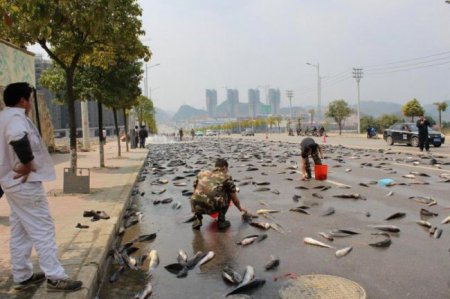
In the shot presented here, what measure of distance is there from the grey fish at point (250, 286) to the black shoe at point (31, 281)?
78.3 inches

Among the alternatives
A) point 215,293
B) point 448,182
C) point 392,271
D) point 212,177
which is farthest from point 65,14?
point 448,182

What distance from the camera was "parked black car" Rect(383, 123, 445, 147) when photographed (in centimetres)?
3266

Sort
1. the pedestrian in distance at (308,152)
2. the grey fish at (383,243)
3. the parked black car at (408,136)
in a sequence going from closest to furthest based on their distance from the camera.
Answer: the grey fish at (383,243), the pedestrian in distance at (308,152), the parked black car at (408,136)

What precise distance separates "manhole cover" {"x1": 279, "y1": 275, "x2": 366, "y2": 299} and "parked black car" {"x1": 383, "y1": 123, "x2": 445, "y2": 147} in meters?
29.2

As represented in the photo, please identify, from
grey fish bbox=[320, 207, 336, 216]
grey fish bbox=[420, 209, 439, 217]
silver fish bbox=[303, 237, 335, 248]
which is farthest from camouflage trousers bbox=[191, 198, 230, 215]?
grey fish bbox=[420, 209, 439, 217]

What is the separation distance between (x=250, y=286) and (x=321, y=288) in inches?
30.7

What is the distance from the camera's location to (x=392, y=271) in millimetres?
6043

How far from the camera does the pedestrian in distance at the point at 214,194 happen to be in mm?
8789

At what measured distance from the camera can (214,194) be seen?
8.78 m

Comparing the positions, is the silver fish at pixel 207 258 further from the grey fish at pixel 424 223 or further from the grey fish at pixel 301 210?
the grey fish at pixel 424 223

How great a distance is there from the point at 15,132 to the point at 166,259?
312cm

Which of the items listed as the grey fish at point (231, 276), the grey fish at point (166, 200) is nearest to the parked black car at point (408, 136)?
the grey fish at point (166, 200)

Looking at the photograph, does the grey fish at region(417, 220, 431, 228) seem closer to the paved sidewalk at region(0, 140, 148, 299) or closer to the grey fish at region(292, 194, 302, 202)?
the grey fish at region(292, 194, 302, 202)

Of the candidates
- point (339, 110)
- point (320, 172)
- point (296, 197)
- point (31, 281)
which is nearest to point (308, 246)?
point (31, 281)
